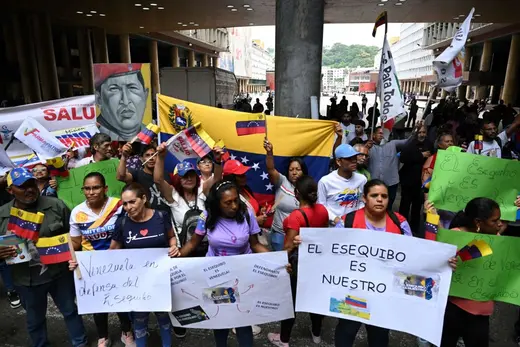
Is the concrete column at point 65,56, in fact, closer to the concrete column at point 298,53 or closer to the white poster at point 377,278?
the concrete column at point 298,53

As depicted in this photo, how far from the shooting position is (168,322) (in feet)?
11.4

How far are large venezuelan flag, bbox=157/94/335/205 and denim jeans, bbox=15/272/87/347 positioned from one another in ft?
6.19

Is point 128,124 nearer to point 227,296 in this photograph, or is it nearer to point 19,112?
point 19,112

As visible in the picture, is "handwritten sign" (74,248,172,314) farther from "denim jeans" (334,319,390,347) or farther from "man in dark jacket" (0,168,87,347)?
"denim jeans" (334,319,390,347)

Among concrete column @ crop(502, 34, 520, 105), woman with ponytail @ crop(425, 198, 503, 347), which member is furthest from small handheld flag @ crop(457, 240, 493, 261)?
concrete column @ crop(502, 34, 520, 105)

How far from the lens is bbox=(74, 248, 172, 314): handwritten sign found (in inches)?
122

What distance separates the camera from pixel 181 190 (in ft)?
12.7

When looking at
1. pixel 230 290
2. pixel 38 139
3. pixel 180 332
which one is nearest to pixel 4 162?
pixel 38 139

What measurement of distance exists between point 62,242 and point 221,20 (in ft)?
69.6

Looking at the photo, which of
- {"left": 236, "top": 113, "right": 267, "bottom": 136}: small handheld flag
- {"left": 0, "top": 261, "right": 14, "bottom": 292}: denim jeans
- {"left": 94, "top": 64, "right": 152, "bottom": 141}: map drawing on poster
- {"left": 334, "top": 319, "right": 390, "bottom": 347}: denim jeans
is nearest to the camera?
{"left": 334, "top": 319, "right": 390, "bottom": 347}: denim jeans

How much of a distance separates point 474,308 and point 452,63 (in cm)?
349

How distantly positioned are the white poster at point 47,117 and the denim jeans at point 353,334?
4.51 metres

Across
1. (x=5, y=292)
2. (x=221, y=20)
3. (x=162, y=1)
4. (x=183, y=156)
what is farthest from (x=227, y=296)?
(x=221, y=20)

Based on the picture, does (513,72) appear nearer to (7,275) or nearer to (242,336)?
(242,336)
